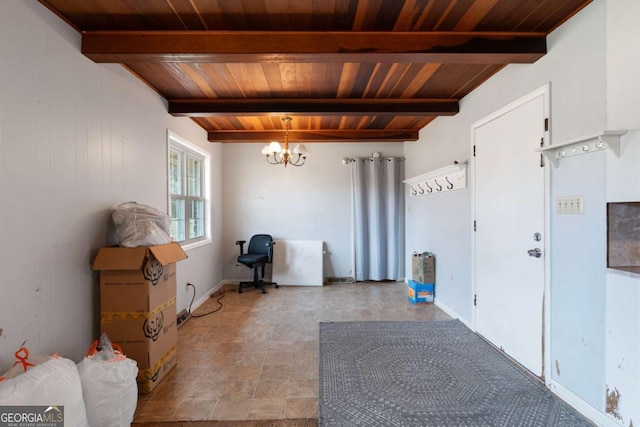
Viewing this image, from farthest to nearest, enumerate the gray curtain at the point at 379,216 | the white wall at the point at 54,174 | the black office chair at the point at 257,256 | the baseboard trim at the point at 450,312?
the gray curtain at the point at 379,216 < the black office chair at the point at 257,256 < the baseboard trim at the point at 450,312 < the white wall at the point at 54,174

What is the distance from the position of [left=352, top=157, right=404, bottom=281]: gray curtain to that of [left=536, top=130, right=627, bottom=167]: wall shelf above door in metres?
2.92

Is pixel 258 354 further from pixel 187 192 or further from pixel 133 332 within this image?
pixel 187 192

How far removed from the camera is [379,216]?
4.84 m

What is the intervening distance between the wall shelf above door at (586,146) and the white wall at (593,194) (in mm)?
40

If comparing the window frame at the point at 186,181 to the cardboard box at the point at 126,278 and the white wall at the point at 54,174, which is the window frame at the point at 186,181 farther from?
the cardboard box at the point at 126,278

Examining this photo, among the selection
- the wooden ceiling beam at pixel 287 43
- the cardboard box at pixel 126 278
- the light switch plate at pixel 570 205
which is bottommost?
the cardboard box at pixel 126 278

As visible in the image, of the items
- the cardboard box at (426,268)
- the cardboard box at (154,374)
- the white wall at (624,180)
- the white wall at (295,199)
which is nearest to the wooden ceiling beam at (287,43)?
the white wall at (624,180)

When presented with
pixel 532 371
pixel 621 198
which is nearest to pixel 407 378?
pixel 532 371

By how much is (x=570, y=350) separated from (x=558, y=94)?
1.70 metres

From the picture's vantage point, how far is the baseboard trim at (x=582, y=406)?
1.61 meters

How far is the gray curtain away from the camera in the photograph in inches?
191

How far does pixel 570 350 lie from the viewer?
1835 millimetres

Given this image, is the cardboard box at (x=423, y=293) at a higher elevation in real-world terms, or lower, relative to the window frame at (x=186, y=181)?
lower

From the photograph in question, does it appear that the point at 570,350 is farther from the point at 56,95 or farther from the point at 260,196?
the point at 260,196
